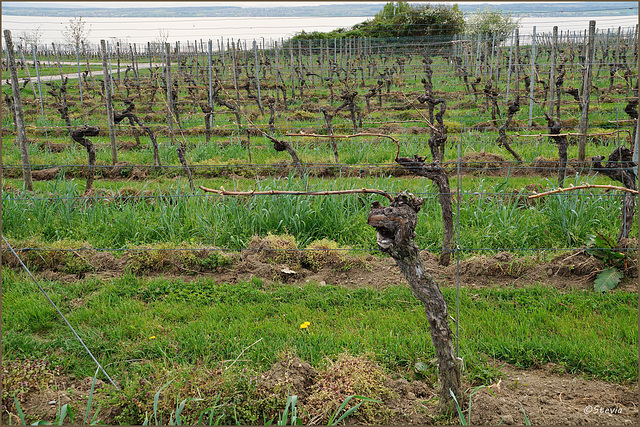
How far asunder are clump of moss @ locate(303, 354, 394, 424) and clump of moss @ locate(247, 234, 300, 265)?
1.84 metres

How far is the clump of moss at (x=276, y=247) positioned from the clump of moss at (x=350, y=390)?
6.02 ft

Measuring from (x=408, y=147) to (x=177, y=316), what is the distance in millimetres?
5983

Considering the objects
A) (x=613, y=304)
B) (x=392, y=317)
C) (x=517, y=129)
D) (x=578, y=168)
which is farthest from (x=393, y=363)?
(x=517, y=129)

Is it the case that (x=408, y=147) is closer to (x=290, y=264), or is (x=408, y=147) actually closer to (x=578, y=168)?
(x=578, y=168)

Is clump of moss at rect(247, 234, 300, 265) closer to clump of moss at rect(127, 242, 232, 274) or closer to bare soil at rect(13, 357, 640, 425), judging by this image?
clump of moss at rect(127, 242, 232, 274)

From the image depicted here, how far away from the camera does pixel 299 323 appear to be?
3834 millimetres

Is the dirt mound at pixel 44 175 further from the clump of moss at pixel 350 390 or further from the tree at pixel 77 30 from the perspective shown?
the tree at pixel 77 30

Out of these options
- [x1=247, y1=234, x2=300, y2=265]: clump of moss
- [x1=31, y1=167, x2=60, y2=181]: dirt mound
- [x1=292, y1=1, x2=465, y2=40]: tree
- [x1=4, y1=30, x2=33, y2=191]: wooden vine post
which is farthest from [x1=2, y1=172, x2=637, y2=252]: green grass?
[x1=292, y1=1, x2=465, y2=40]: tree

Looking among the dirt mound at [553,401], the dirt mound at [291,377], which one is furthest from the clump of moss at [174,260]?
the dirt mound at [553,401]

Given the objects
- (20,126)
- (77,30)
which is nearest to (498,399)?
(20,126)

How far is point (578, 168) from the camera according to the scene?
7.61 m

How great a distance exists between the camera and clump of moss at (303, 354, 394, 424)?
2721 millimetres

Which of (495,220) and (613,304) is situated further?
(495,220)

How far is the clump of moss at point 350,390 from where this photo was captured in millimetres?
2721
